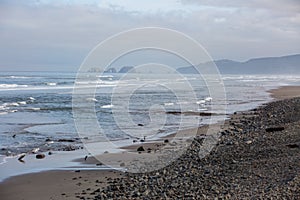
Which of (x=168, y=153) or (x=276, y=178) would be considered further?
(x=168, y=153)

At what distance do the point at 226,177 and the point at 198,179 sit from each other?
1.81 ft

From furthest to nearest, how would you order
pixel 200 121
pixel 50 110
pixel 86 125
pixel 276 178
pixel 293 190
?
pixel 50 110, pixel 200 121, pixel 86 125, pixel 276 178, pixel 293 190

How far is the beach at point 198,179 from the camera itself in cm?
781

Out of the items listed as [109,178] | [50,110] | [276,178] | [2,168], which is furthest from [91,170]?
[50,110]

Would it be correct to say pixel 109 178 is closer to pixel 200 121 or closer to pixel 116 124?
pixel 116 124

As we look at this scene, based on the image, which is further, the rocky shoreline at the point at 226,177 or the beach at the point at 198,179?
the beach at the point at 198,179

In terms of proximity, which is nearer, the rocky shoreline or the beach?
the rocky shoreline

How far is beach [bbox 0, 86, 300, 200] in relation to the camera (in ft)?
25.6

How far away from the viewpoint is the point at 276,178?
8.24m

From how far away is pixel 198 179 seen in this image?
28.7ft

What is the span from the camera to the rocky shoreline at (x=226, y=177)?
25.2 ft

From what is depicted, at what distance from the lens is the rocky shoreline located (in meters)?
7.67

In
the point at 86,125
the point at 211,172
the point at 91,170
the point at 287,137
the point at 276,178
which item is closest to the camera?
the point at 276,178

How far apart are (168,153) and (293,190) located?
5.98 meters
